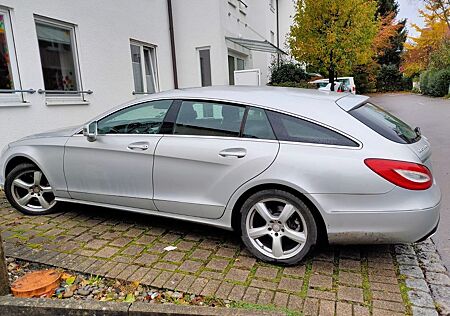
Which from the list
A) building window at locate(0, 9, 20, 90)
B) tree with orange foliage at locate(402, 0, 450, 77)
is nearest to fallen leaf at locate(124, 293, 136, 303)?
building window at locate(0, 9, 20, 90)

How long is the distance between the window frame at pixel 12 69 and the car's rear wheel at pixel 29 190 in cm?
185

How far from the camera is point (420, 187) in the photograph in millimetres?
2670

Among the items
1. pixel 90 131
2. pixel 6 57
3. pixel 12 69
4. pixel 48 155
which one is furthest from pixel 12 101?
pixel 90 131

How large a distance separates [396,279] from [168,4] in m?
9.36

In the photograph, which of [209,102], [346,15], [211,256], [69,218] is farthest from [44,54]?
[346,15]

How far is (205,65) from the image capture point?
10.5 metres

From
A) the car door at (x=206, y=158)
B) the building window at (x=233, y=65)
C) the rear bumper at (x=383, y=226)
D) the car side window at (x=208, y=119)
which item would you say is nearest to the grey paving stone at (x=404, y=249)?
the rear bumper at (x=383, y=226)

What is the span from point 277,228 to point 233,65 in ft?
34.1

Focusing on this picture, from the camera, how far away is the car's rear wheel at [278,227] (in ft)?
9.55

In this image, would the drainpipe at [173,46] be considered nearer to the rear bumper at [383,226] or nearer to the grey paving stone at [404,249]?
the grey paving stone at [404,249]

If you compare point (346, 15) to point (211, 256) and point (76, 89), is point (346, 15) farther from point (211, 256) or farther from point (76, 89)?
point (211, 256)

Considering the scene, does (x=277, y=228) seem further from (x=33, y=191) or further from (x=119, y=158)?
(x=33, y=191)

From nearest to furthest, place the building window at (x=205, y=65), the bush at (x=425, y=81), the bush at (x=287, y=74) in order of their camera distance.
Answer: the building window at (x=205, y=65) < the bush at (x=287, y=74) < the bush at (x=425, y=81)

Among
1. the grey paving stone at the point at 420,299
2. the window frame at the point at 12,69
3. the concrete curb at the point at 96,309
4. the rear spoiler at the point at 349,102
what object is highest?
the window frame at the point at 12,69
